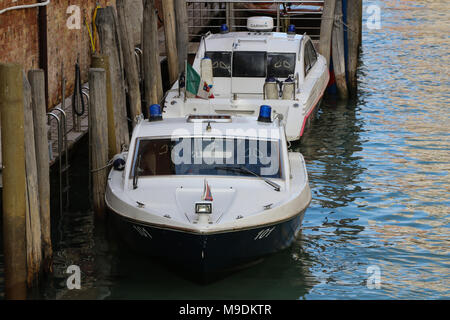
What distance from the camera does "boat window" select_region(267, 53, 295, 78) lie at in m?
16.3

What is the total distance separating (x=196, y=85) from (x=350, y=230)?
4.53 m

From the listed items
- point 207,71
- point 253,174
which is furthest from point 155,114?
point 207,71

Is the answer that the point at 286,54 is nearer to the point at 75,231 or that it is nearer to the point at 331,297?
the point at 75,231

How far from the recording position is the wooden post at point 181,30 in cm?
1756

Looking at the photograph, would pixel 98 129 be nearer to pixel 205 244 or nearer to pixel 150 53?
pixel 205 244

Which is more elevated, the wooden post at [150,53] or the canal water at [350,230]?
the wooden post at [150,53]

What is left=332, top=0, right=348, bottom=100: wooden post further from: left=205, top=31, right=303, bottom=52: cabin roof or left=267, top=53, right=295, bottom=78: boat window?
left=267, top=53, right=295, bottom=78: boat window

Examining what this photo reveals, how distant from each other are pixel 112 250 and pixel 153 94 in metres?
4.44

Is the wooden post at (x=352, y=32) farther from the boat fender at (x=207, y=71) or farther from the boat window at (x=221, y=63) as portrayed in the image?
the boat fender at (x=207, y=71)

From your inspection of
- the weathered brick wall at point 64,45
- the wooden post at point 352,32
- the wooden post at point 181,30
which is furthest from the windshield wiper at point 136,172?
the wooden post at point 352,32

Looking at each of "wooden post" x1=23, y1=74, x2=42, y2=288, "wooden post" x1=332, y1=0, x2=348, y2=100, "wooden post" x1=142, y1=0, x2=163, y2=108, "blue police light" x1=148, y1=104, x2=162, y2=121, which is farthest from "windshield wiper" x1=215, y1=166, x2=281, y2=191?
"wooden post" x1=332, y1=0, x2=348, y2=100

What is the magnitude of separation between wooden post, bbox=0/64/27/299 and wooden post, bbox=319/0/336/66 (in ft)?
34.7

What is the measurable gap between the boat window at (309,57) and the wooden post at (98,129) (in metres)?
6.66
